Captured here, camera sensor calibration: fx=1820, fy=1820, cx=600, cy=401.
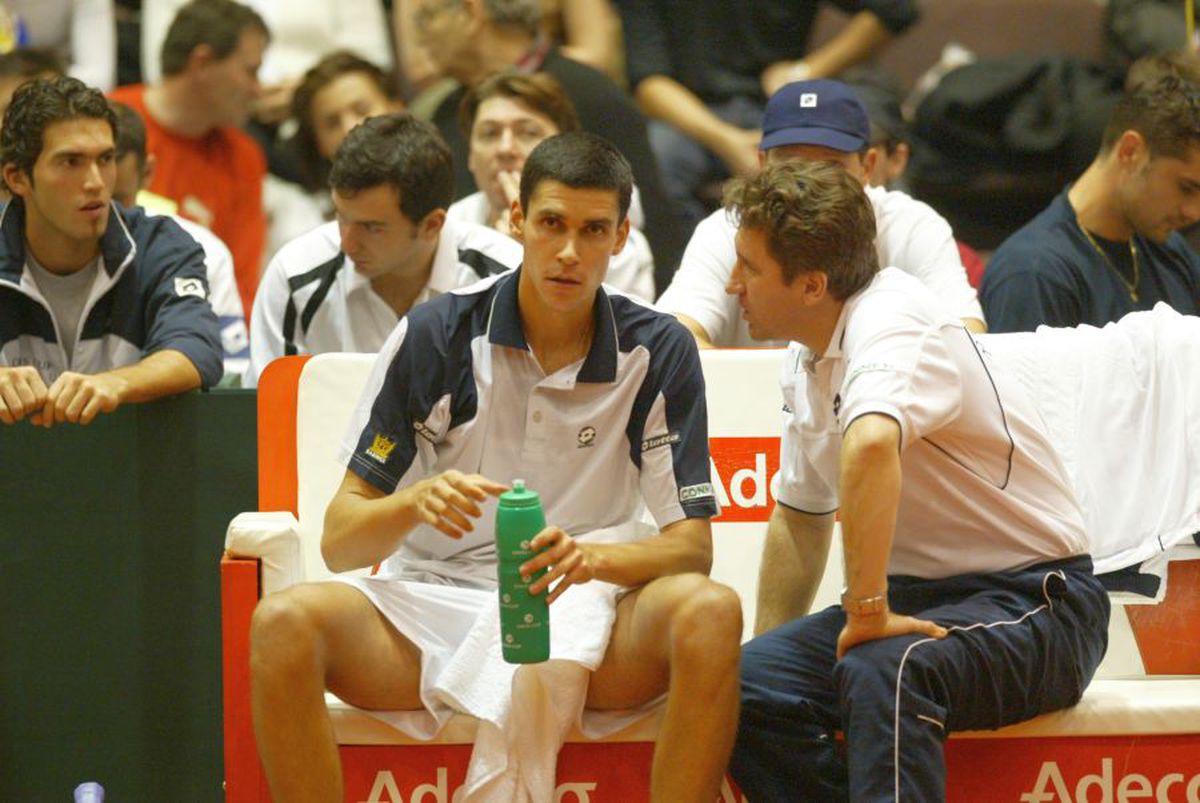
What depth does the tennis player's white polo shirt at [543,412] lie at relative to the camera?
138 inches

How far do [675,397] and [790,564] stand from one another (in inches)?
18.1

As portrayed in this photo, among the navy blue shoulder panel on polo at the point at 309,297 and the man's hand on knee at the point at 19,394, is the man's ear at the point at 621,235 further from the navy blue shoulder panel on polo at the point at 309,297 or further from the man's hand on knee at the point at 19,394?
the man's hand on knee at the point at 19,394

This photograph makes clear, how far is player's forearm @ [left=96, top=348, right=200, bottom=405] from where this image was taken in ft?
13.1

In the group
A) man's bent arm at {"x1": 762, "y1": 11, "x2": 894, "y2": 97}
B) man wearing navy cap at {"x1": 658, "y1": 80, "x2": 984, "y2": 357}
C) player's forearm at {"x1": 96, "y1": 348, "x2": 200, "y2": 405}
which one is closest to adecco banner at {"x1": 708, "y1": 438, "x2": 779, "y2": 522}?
man wearing navy cap at {"x1": 658, "y1": 80, "x2": 984, "y2": 357}

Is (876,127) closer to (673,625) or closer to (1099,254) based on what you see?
(1099,254)

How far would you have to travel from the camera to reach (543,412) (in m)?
3.55

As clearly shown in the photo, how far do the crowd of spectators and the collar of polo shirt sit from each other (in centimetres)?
93

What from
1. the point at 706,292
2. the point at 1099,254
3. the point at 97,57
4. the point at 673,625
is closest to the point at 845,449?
the point at 673,625

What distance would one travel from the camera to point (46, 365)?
438 centimetres

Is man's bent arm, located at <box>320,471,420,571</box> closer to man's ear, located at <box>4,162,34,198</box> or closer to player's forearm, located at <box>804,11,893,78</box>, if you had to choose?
man's ear, located at <box>4,162,34,198</box>

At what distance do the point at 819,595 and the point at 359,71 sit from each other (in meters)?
2.73

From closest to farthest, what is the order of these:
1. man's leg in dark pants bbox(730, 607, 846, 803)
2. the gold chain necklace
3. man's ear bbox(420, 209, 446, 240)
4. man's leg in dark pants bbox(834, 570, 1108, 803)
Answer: man's leg in dark pants bbox(834, 570, 1108, 803) → man's leg in dark pants bbox(730, 607, 846, 803) → man's ear bbox(420, 209, 446, 240) → the gold chain necklace

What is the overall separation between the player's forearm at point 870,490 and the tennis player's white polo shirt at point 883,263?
52.7 inches

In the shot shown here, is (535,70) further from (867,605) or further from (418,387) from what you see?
(867,605)
